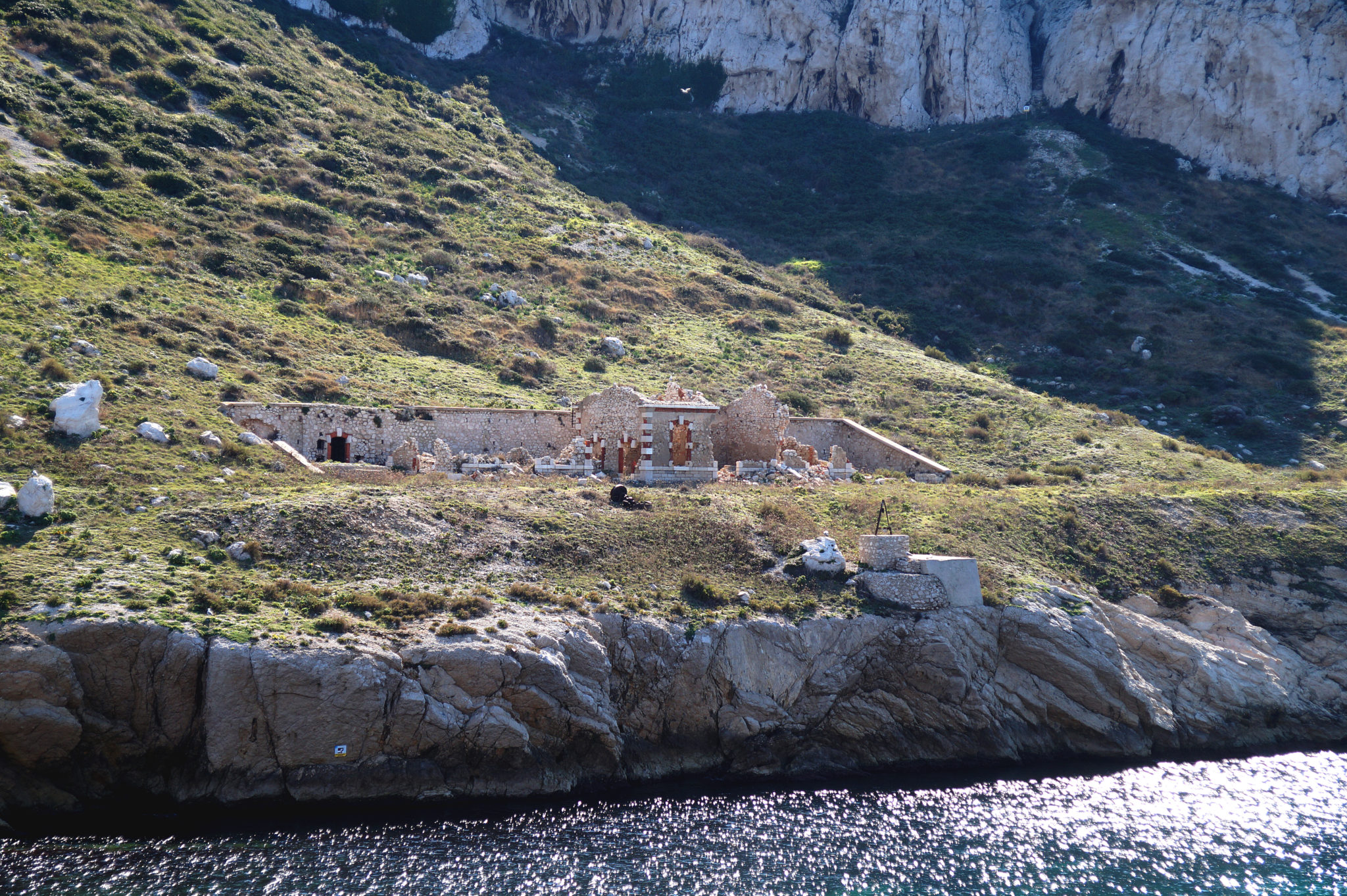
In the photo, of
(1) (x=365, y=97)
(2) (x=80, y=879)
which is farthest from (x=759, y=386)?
(1) (x=365, y=97)

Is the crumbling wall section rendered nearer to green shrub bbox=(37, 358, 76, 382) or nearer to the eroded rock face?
green shrub bbox=(37, 358, 76, 382)

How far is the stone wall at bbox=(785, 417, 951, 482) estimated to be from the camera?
4241 cm

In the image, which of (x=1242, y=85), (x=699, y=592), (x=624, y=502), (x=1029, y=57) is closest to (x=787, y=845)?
(x=699, y=592)

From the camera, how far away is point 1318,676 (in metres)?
28.5

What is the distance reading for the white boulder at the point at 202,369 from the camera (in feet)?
113

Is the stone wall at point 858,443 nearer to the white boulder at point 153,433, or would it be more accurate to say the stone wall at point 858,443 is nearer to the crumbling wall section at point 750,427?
the crumbling wall section at point 750,427

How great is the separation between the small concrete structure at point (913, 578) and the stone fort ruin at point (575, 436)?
398 inches

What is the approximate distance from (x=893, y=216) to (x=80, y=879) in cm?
7737

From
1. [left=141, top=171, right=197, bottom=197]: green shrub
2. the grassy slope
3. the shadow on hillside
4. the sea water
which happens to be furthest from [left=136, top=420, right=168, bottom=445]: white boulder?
the shadow on hillside

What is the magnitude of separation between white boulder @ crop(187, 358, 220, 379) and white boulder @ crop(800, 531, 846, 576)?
23.6m

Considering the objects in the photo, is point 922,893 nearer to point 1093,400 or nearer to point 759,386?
point 759,386

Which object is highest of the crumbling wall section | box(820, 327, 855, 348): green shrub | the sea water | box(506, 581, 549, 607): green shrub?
box(820, 327, 855, 348): green shrub

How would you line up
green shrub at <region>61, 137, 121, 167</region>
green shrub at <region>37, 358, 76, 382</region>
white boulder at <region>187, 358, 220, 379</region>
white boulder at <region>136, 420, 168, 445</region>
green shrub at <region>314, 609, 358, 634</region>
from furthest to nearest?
green shrub at <region>61, 137, 121, 167</region>, white boulder at <region>187, 358, 220, 379</region>, green shrub at <region>37, 358, 76, 382</region>, white boulder at <region>136, 420, 168, 445</region>, green shrub at <region>314, 609, 358, 634</region>

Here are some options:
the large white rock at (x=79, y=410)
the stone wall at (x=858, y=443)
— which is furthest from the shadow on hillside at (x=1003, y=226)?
the large white rock at (x=79, y=410)
